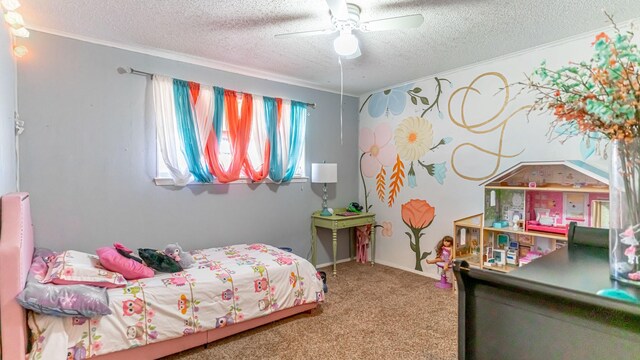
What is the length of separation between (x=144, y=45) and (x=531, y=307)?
335cm

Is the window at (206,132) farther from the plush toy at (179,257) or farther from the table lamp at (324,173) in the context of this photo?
the plush toy at (179,257)

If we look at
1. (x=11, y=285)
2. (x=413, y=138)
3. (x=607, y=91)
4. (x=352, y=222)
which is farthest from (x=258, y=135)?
(x=607, y=91)

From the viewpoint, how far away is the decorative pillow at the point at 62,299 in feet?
5.35

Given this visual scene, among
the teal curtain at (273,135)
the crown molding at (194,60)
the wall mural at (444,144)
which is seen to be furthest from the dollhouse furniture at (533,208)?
the crown molding at (194,60)

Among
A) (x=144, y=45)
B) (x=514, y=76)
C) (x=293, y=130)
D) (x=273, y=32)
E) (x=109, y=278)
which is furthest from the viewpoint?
(x=293, y=130)

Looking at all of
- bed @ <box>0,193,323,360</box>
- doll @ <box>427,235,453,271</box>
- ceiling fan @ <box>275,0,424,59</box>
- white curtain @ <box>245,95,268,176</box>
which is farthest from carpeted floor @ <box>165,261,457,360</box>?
ceiling fan @ <box>275,0,424,59</box>

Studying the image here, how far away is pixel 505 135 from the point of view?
126 inches

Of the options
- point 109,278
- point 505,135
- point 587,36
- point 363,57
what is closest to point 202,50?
point 363,57

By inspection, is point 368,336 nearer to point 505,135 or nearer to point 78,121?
point 505,135

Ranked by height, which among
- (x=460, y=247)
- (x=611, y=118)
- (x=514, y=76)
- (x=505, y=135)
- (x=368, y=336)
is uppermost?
(x=514, y=76)

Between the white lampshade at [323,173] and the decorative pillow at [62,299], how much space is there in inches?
100

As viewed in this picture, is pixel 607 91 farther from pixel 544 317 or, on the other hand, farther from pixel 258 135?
pixel 258 135

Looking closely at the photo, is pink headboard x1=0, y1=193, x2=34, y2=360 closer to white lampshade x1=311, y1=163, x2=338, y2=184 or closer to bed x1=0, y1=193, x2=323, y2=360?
bed x1=0, y1=193, x2=323, y2=360

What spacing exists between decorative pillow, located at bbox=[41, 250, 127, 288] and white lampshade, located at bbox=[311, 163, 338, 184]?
2.39 metres
